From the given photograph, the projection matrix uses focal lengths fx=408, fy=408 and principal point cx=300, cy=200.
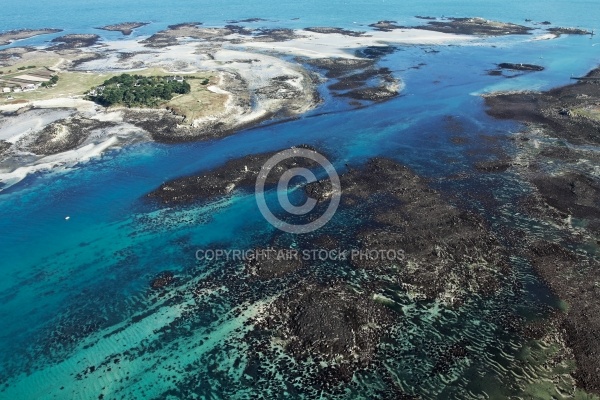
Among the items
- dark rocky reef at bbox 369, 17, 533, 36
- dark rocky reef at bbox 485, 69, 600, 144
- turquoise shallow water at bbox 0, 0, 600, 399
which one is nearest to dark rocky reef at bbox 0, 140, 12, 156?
turquoise shallow water at bbox 0, 0, 600, 399

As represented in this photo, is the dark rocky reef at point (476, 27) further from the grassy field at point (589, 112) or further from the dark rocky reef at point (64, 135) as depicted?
the dark rocky reef at point (64, 135)

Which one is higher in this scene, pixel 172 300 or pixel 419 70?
pixel 419 70

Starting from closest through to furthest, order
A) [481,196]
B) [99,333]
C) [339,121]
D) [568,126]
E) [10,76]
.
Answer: [99,333] < [481,196] < [568,126] < [339,121] < [10,76]

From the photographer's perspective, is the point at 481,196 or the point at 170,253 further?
the point at 481,196

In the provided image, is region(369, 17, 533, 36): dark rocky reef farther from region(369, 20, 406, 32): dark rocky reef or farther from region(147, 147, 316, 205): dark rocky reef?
region(147, 147, 316, 205): dark rocky reef

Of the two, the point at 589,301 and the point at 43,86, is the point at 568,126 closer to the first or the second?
the point at 589,301

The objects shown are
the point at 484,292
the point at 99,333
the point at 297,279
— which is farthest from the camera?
the point at 297,279

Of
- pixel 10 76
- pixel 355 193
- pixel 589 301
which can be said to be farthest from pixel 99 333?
pixel 10 76
